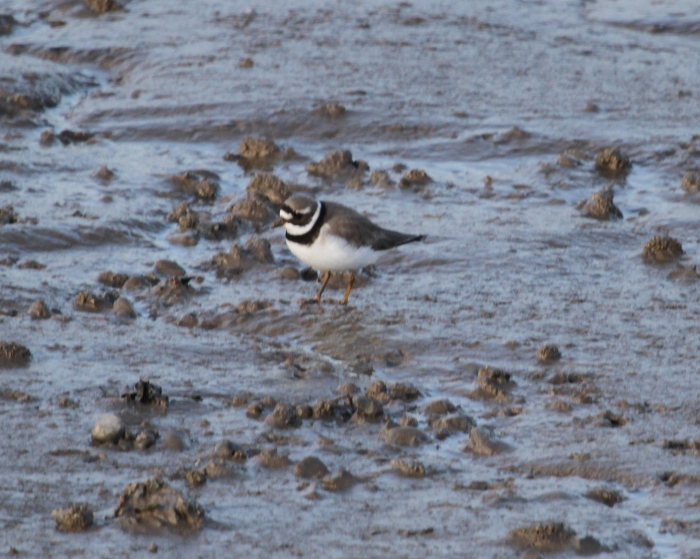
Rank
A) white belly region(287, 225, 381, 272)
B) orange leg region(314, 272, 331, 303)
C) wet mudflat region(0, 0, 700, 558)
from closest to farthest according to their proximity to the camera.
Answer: wet mudflat region(0, 0, 700, 558), white belly region(287, 225, 381, 272), orange leg region(314, 272, 331, 303)

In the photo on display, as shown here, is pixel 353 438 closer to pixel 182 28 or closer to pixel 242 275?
pixel 242 275

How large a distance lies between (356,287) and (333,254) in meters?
0.53

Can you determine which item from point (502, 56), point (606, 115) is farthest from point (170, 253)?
point (502, 56)

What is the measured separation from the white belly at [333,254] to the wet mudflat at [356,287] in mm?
290

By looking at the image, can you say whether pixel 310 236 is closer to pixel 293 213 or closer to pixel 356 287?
pixel 293 213

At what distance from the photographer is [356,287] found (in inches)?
296

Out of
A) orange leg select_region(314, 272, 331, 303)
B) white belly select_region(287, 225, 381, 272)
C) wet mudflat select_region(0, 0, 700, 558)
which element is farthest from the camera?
orange leg select_region(314, 272, 331, 303)

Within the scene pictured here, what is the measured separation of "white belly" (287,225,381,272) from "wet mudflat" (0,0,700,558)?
0.29m

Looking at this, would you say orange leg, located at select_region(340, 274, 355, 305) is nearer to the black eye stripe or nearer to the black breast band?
the black breast band

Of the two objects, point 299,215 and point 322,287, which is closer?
point 299,215

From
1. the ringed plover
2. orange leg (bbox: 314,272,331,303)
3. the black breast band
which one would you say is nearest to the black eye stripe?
the ringed plover

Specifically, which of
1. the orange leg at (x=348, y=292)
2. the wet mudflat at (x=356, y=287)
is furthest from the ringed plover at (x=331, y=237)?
the wet mudflat at (x=356, y=287)

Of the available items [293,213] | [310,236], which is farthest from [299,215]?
[310,236]

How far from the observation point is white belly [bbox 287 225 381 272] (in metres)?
7.02
